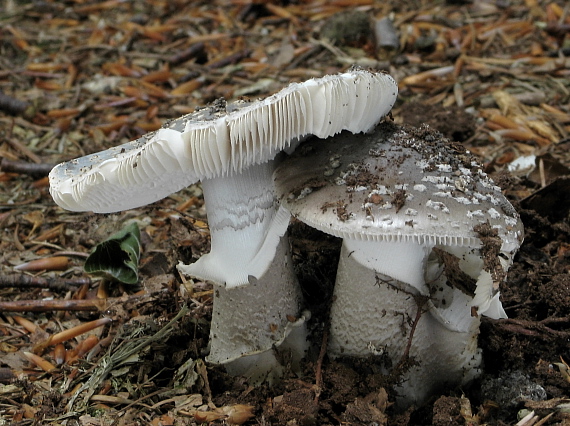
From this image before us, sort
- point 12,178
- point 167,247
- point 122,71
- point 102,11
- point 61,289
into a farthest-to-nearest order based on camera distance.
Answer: point 102,11, point 122,71, point 12,178, point 167,247, point 61,289

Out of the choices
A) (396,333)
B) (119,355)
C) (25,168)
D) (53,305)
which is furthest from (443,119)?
(25,168)

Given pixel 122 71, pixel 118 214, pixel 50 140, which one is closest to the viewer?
pixel 118 214

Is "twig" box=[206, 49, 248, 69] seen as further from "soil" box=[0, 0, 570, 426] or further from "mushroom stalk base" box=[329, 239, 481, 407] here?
"mushroom stalk base" box=[329, 239, 481, 407]

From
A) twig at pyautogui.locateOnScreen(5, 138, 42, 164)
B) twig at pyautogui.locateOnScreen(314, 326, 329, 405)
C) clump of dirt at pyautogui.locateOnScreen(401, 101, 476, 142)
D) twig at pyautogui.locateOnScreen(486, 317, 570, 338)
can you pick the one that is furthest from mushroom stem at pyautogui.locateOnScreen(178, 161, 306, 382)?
twig at pyautogui.locateOnScreen(5, 138, 42, 164)

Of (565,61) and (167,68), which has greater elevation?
(565,61)

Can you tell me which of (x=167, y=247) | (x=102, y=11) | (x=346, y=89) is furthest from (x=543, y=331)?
(x=102, y=11)

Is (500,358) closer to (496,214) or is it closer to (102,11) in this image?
(496,214)

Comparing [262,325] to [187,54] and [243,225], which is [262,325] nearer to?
[243,225]
